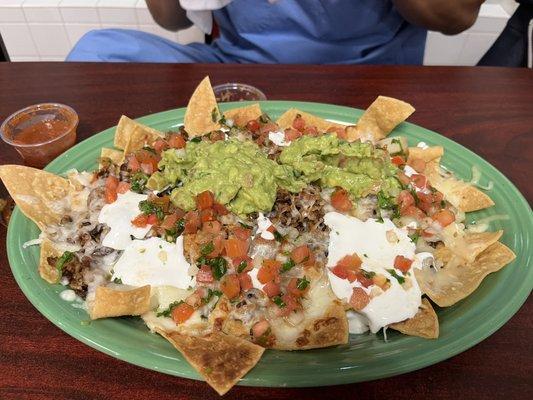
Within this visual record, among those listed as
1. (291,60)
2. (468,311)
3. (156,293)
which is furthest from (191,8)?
(468,311)

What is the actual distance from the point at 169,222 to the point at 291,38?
81.5 inches

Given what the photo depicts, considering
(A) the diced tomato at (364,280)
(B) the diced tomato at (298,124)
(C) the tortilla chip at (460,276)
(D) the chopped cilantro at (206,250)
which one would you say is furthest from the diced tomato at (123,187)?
(C) the tortilla chip at (460,276)

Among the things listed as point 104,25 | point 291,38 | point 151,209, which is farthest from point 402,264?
point 104,25

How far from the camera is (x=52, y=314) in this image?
1729 millimetres

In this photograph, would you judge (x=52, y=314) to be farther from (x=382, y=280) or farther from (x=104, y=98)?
(x=104, y=98)

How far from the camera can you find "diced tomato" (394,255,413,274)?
1.92 m

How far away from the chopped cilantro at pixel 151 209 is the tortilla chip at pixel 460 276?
1110mm

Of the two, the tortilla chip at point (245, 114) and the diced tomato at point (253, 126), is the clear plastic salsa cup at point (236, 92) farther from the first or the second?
the diced tomato at point (253, 126)

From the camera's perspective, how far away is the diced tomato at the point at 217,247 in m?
1.92

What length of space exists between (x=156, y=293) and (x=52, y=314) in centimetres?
38

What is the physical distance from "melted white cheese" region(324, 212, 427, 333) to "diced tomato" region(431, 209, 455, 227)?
0.64 ft

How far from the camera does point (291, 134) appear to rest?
8.30 feet

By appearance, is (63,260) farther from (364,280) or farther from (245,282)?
(364,280)

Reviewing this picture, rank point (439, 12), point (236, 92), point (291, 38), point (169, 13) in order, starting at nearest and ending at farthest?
point (236, 92), point (439, 12), point (291, 38), point (169, 13)
